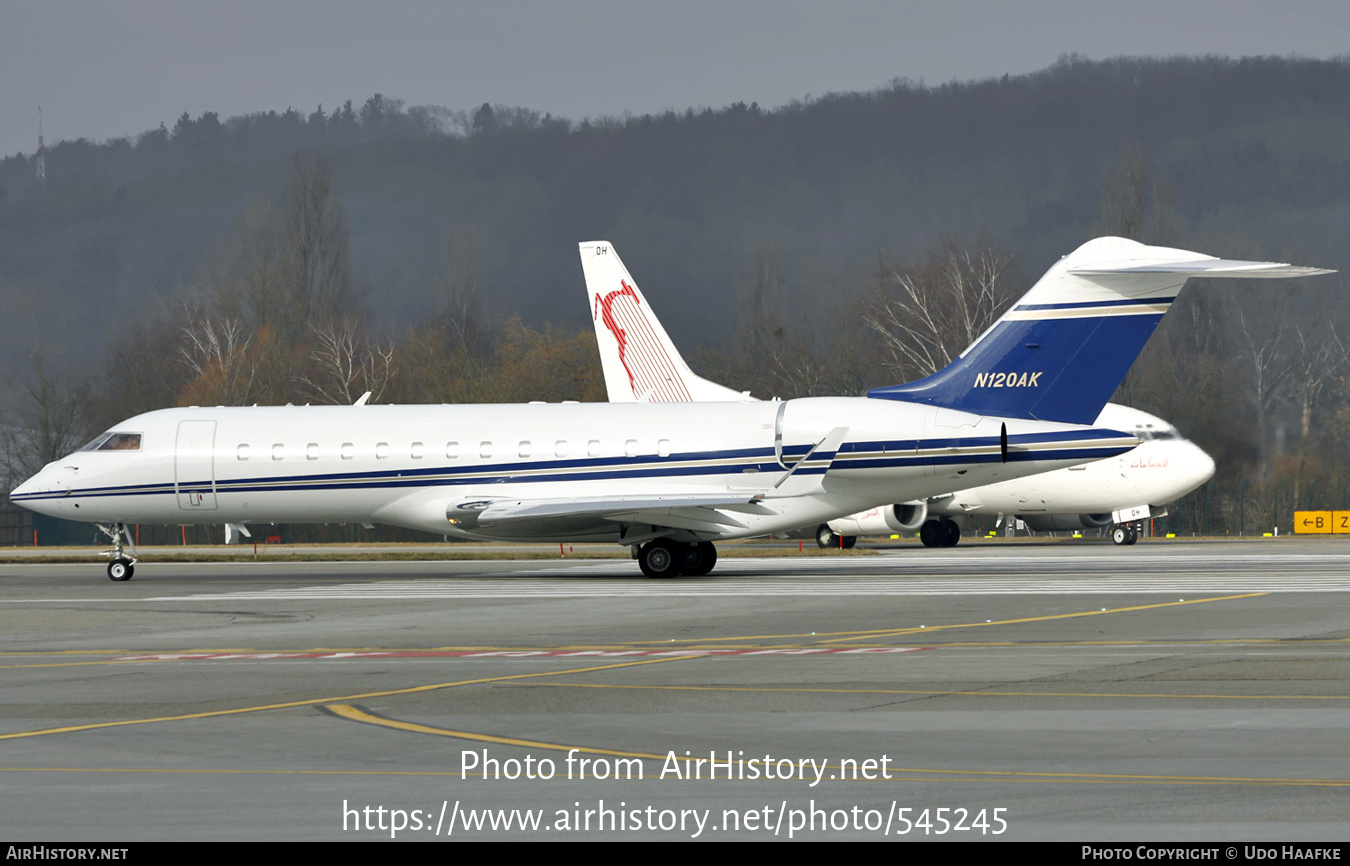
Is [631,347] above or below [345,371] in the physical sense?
below

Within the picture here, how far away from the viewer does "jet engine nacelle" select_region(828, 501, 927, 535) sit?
4094cm

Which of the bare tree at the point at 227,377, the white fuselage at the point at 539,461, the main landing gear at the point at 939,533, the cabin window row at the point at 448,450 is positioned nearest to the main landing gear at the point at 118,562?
the white fuselage at the point at 539,461

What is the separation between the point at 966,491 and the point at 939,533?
18.2 ft

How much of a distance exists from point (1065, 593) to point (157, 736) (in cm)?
1544

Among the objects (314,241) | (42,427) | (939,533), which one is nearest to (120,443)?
(939,533)

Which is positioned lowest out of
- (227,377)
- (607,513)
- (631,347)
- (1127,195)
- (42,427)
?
(607,513)

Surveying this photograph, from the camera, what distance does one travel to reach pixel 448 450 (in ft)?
91.0

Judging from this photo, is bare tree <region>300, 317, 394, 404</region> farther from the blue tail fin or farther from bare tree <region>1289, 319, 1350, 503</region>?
the blue tail fin

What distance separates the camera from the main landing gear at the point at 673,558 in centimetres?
2705

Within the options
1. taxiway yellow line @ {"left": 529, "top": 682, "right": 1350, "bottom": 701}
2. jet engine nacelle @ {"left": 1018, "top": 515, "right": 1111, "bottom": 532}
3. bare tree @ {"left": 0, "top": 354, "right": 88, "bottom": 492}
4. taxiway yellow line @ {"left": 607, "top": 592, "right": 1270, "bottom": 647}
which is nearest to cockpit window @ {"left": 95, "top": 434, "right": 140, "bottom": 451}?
taxiway yellow line @ {"left": 607, "top": 592, "right": 1270, "bottom": 647}

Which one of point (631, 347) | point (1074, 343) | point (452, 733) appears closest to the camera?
point (452, 733)

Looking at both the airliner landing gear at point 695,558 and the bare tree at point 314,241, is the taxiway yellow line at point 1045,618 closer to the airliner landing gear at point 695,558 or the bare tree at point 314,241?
the airliner landing gear at point 695,558

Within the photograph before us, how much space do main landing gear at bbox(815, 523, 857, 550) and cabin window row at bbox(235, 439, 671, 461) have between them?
17.1 meters

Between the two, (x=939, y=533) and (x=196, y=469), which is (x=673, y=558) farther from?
(x=939, y=533)
